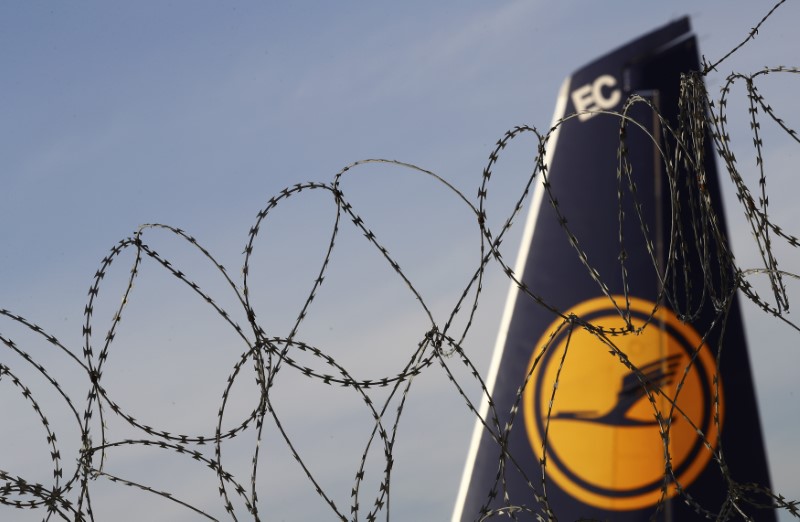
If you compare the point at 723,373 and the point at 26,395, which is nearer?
the point at 26,395

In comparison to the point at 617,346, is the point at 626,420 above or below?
below

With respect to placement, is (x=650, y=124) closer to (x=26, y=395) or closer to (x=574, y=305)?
(x=574, y=305)

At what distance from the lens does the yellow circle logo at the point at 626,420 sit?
54.4ft

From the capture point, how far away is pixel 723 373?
696 inches

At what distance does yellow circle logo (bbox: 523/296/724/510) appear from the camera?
54.4ft

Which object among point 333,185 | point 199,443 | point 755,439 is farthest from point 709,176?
point 199,443

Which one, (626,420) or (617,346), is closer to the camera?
(626,420)

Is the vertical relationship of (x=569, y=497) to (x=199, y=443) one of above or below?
above

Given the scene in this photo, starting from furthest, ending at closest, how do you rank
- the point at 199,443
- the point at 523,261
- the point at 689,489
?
the point at 523,261
the point at 689,489
the point at 199,443

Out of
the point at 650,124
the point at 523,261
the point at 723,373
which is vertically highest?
the point at 650,124

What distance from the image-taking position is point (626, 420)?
54.4 feet

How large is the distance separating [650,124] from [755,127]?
892cm

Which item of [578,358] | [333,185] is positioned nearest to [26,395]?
[333,185]

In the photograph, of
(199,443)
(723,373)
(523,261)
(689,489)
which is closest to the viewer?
(199,443)
